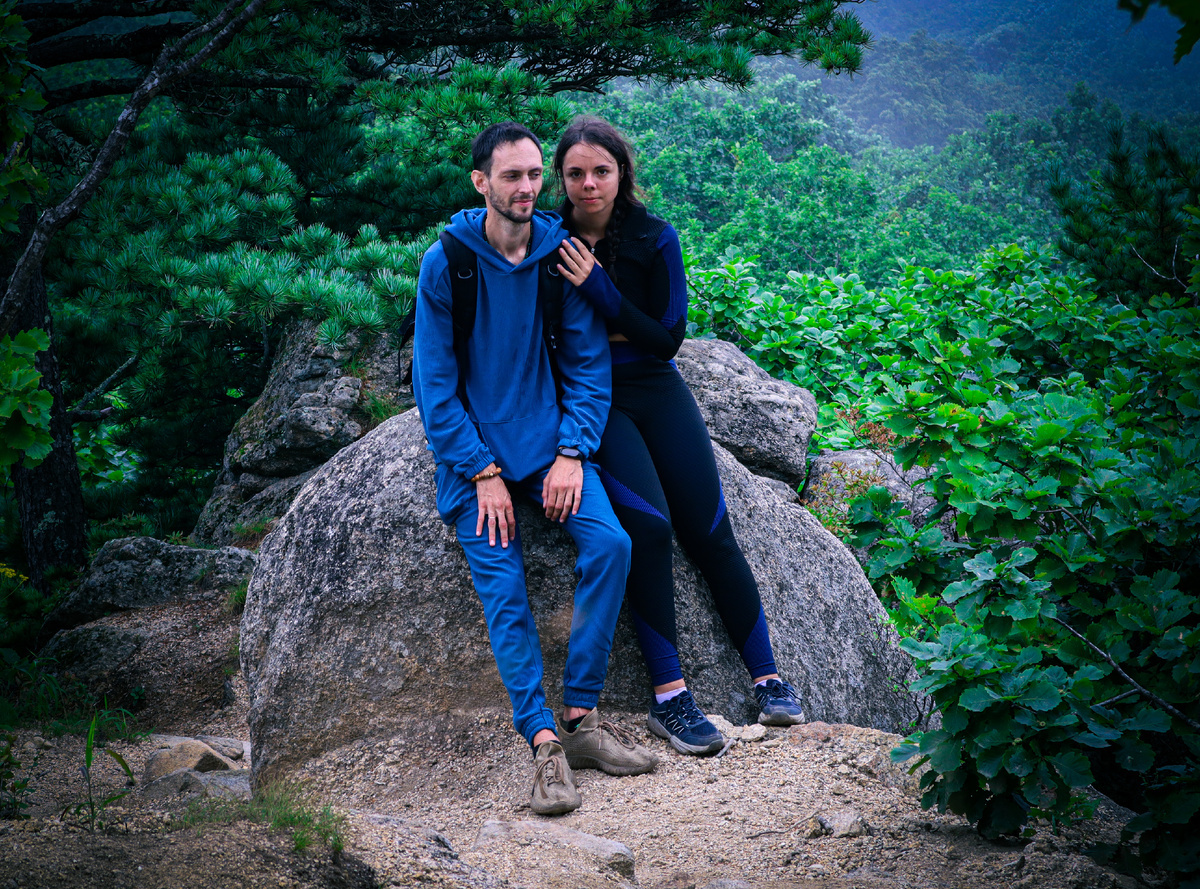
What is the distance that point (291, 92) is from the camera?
6.78 metres

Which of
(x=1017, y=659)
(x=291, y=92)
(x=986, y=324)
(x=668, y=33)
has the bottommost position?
(x=1017, y=659)

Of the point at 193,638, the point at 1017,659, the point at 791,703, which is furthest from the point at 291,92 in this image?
the point at 1017,659

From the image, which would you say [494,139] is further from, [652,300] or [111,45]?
[111,45]

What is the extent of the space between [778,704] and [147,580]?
434 cm

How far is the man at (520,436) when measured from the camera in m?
2.81

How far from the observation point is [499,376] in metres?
2.98

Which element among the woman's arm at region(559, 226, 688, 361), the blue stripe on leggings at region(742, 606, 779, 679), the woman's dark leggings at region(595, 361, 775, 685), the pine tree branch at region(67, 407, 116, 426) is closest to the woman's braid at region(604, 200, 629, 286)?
the woman's arm at region(559, 226, 688, 361)

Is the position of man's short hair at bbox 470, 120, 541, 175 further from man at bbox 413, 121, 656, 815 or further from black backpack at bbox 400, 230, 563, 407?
black backpack at bbox 400, 230, 563, 407

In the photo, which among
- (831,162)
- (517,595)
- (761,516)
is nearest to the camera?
(517,595)

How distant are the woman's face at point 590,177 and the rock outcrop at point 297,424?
300cm

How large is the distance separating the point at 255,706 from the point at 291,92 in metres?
5.28

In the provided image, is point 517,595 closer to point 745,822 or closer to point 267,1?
point 745,822

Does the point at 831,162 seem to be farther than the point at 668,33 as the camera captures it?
Yes

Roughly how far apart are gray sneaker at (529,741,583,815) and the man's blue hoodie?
2.88ft
